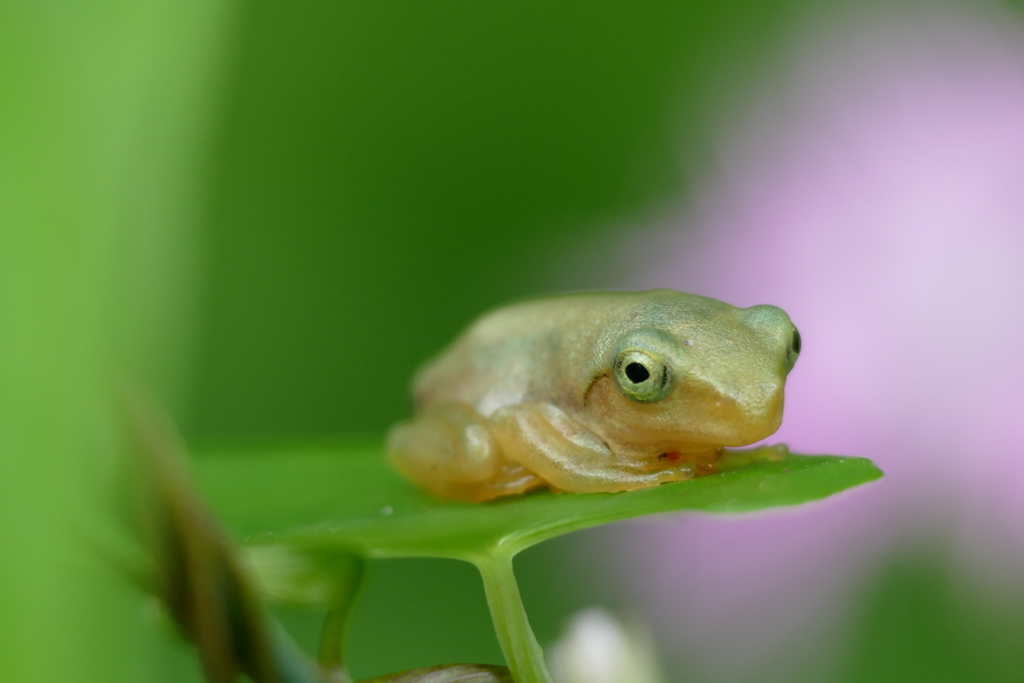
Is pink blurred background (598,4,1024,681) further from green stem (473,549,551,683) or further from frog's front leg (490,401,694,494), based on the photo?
green stem (473,549,551,683)

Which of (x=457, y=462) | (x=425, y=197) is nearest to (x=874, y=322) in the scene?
(x=425, y=197)

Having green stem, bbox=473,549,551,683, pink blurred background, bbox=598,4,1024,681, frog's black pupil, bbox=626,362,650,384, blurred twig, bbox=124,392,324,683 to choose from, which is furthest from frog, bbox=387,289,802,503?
pink blurred background, bbox=598,4,1024,681

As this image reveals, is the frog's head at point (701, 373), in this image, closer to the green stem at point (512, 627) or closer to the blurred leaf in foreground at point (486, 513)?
the blurred leaf in foreground at point (486, 513)

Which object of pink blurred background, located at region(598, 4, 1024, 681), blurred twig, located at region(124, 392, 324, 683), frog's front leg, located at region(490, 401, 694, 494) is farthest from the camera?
pink blurred background, located at region(598, 4, 1024, 681)

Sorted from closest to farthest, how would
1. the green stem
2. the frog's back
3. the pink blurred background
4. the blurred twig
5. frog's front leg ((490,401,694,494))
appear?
1. the blurred twig
2. the green stem
3. frog's front leg ((490,401,694,494))
4. the frog's back
5. the pink blurred background

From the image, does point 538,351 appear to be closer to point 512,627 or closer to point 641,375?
point 641,375
